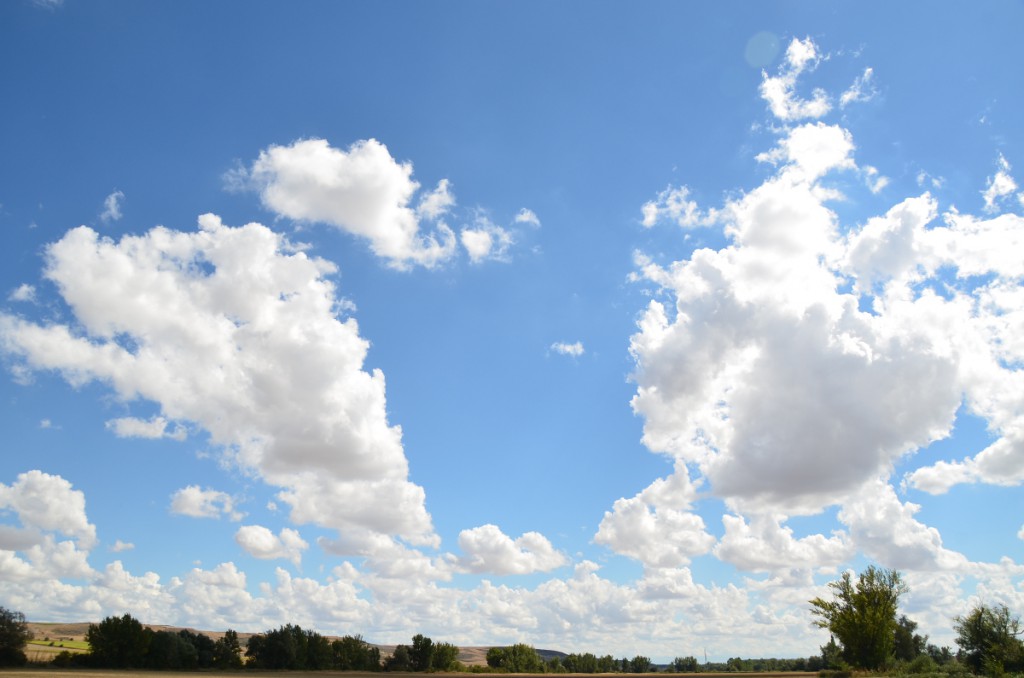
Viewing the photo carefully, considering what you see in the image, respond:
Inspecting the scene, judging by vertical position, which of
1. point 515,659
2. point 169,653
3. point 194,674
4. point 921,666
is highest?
point 921,666

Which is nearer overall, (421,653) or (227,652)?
(227,652)

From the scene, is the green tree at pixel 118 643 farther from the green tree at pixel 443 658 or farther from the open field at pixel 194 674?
the green tree at pixel 443 658

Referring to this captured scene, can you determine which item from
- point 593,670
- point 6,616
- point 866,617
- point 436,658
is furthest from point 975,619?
point 593,670

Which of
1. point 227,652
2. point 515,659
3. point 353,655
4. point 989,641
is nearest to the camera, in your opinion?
point 989,641

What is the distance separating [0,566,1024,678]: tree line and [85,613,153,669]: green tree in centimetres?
13

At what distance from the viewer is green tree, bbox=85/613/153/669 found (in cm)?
10162

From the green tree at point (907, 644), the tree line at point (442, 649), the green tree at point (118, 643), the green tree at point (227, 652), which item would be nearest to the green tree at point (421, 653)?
the tree line at point (442, 649)

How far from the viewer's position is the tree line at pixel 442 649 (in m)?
69.1

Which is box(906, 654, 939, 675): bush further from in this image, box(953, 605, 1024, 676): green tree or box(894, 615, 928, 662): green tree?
box(894, 615, 928, 662): green tree

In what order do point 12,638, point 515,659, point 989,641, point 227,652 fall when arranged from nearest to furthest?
point 989,641, point 12,638, point 227,652, point 515,659

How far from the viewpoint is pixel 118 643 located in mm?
101938

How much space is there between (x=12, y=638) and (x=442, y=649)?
250ft

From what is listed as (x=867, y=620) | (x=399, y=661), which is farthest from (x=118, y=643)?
(x=867, y=620)

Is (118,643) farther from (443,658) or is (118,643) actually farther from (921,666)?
(921,666)
